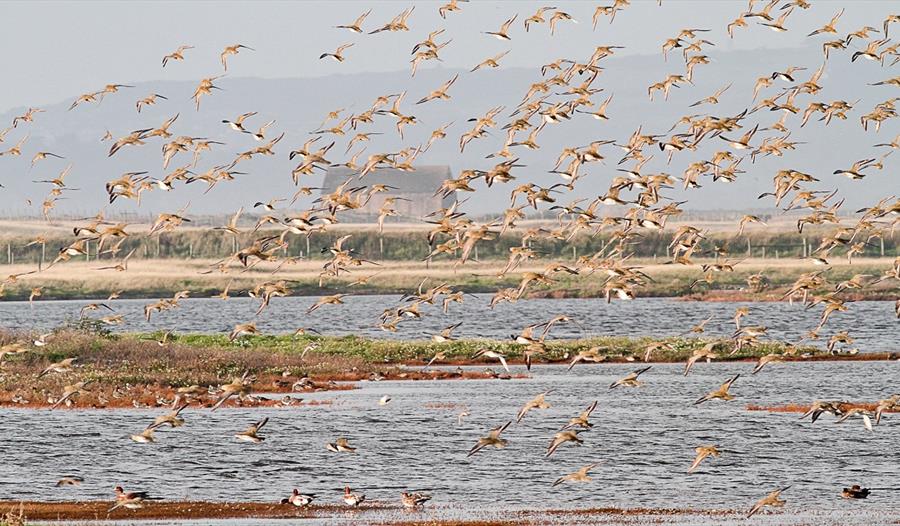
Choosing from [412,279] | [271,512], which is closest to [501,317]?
[412,279]

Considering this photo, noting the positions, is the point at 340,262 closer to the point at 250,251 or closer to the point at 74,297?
the point at 250,251

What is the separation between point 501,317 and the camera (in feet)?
410

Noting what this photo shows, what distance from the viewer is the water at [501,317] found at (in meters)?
98.2

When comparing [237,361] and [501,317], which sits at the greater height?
[237,361]

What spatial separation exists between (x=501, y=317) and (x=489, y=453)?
256 feet

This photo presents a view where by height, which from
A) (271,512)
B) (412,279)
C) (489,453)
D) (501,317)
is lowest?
(412,279)

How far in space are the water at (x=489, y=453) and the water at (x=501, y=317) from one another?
29.1 meters

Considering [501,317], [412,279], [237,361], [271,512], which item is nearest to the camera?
[271,512]

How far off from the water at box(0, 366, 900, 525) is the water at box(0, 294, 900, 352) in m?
29.1

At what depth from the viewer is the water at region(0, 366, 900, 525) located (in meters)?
38.4

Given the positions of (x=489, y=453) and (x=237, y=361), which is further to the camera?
(x=237, y=361)

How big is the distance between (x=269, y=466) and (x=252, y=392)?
18.5 m

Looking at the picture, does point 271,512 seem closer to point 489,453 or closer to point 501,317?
point 489,453

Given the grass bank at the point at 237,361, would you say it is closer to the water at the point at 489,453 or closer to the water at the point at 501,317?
the water at the point at 489,453
